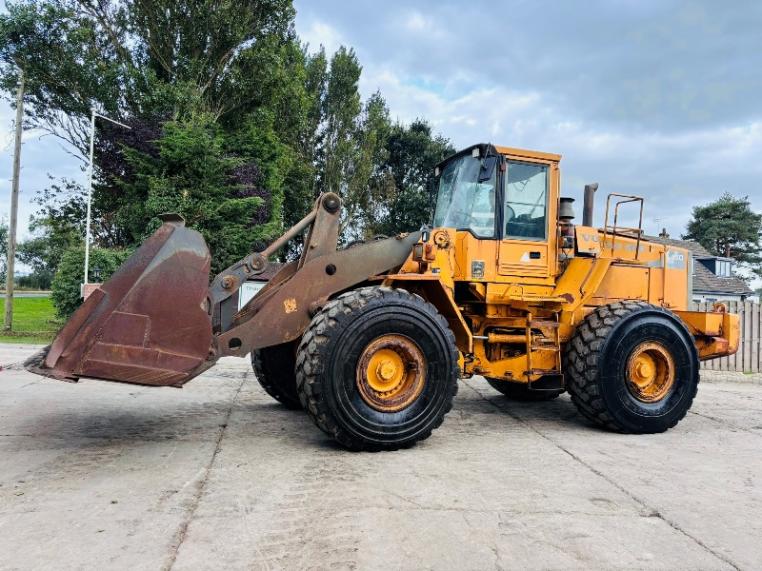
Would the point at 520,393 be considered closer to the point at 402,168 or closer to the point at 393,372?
the point at 393,372

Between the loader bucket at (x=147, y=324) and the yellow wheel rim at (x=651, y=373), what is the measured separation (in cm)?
434

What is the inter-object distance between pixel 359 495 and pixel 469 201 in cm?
357

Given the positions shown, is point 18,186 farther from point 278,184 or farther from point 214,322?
point 214,322

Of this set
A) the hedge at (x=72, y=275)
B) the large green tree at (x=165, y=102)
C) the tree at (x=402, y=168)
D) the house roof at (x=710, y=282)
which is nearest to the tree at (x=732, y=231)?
the house roof at (x=710, y=282)

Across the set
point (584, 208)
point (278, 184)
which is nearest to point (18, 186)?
point (278, 184)

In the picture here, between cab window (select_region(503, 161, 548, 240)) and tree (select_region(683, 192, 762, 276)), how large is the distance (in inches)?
2247

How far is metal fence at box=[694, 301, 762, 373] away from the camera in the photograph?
566 inches

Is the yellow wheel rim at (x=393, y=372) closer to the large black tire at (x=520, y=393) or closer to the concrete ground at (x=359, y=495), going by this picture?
the concrete ground at (x=359, y=495)

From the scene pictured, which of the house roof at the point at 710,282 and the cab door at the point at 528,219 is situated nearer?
the cab door at the point at 528,219

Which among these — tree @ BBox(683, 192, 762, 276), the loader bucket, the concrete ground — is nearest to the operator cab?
the concrete ground

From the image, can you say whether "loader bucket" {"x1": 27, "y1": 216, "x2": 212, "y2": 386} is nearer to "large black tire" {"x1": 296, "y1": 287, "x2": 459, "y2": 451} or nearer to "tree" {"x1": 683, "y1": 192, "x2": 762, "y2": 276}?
"large black tire" {"x1": 296, "y1": 287, "x2": 459, "y2": 451}

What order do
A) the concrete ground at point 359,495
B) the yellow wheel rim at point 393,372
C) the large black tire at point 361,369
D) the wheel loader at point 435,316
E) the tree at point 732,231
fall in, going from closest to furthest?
the concrete ground at point 359,495, the wheel loader at point 435,316, the large black tire at point 361,369, the yellow wheel rim at point 393,372, the tree at point 732,231

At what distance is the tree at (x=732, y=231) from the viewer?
54875 millimetres

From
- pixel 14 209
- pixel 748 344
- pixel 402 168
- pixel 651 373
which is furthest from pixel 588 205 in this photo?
pixel 402 168
